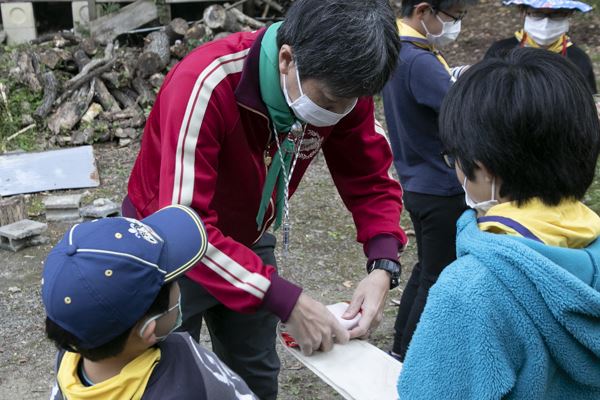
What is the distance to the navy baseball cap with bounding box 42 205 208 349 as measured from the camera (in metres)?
1.41

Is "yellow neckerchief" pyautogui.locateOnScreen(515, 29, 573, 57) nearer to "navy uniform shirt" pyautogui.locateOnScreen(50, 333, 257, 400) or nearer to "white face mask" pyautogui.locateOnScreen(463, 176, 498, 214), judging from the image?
"white face mask" pyautogui.locateOnScreen(463, 176, 498, 214)

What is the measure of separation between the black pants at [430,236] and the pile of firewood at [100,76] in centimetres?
427

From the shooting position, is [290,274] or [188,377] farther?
[290,274]

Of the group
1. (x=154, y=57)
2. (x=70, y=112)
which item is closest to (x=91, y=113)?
(x=70, y=112)

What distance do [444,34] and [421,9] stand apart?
208mm

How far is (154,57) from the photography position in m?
7.54

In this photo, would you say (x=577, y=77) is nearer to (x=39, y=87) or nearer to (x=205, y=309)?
(x=205, y=309)

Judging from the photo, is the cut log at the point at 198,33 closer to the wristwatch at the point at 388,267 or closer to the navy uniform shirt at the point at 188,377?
the wristwatch at the point at 388,267

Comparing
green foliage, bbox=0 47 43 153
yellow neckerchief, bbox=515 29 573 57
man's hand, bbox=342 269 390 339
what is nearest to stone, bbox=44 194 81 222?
green foliage, bbox=0 47 43 153

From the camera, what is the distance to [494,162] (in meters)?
1.48

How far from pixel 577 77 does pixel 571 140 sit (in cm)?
15

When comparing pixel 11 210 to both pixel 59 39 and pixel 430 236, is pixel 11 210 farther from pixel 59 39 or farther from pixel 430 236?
pixel 59 39

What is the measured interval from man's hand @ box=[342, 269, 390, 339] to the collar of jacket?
0.68 meters

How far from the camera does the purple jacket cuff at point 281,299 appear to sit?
194 centimetres
